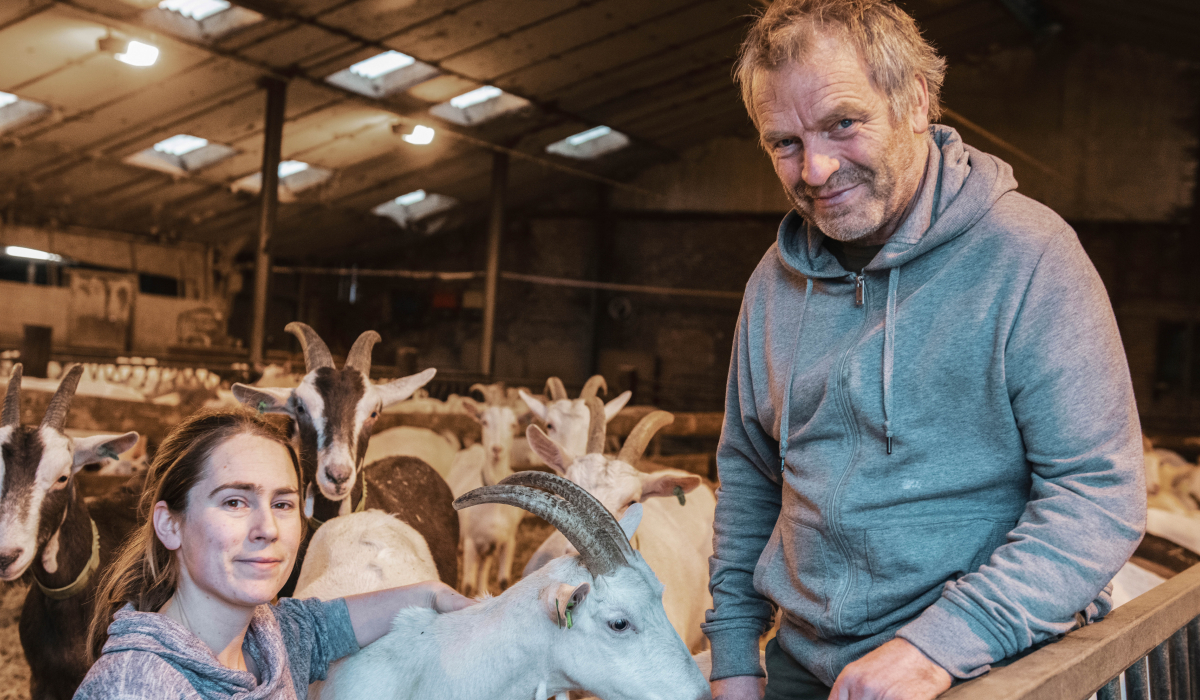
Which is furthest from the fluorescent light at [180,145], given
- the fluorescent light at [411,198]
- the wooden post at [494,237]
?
the wooden post at [494,237]

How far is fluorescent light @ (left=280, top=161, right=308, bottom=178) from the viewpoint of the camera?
13.4 m

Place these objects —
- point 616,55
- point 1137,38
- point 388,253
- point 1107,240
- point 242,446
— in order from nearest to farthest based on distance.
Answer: point 242,446
point 616,55
point 1137,38
point 1107,240
point 388,253

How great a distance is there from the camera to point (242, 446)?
169cm

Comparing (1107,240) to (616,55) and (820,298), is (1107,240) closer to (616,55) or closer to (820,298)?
(616,55)

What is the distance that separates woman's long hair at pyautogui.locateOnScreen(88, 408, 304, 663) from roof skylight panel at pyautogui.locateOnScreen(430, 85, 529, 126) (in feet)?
36.6

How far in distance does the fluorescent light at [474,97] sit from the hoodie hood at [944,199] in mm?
11212

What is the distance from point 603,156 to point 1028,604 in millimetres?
15582

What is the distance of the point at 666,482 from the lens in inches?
144

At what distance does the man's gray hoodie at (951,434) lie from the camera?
1239 mm

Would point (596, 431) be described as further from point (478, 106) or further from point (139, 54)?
point (478, 106)

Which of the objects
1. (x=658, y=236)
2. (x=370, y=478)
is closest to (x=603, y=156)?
(x=658, y=236)

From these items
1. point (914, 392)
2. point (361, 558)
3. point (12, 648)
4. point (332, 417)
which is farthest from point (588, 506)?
point (12, 648)

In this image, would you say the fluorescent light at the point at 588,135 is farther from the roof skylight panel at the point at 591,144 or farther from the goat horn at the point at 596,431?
the goat horn at the point at 596,431

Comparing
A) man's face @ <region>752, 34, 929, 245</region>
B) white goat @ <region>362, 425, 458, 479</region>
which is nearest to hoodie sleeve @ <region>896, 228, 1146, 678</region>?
man's face @ <region>752, 34, 929, 245</region>
